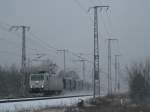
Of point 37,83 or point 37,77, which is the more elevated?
point 37,77

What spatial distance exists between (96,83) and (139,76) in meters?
10.4

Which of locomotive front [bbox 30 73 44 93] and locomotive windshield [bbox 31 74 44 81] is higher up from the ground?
locomotive windshield [bbox 31 74 44 81]

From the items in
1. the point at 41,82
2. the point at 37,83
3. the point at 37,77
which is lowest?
the point at 37,83

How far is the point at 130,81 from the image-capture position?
5456 centimetres

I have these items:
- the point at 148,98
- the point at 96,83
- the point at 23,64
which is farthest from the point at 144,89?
the point at 23,64

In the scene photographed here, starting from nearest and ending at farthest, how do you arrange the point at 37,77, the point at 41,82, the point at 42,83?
the point at 42,83, the point at 41,82, the point at 37,77

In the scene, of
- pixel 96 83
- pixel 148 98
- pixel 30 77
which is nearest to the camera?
pixel 96 83

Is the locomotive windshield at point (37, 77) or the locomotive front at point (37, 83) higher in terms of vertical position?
the locomotive windshield at point (37, 77)

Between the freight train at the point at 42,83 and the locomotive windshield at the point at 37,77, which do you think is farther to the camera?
the locomotive windshield at the point at 37,77

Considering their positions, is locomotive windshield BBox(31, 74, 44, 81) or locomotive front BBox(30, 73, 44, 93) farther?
locomotive windshield BBox(31, 74, 44, 81)

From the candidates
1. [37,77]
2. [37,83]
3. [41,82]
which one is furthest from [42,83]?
[37,77]

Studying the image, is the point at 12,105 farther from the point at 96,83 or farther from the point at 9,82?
the point at 9,82

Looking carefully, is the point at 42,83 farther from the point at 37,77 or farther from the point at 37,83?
the point at 37,77

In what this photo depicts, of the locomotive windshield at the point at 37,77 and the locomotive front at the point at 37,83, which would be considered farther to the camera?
the locomotive windshield at the point at 37,77
